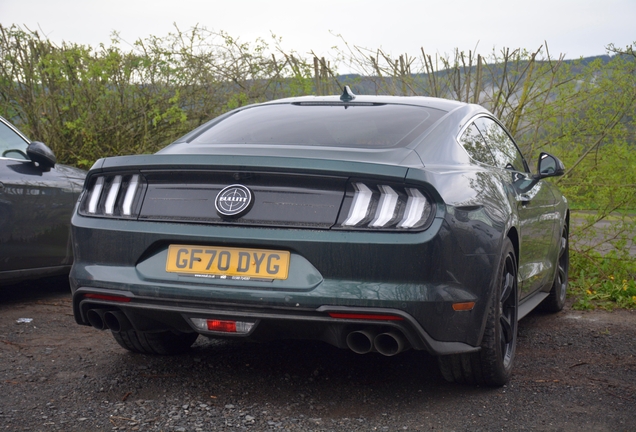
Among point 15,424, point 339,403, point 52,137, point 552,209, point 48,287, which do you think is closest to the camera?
point 15,424

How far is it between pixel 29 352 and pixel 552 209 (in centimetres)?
347

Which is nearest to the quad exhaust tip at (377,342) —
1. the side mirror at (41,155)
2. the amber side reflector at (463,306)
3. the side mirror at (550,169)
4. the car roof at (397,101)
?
the amber side reflector at (463,306)

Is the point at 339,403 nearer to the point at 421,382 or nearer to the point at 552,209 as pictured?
A: the point at 421,382

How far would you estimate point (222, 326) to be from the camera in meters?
3.18

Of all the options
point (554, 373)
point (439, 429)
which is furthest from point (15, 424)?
point (554, 373)

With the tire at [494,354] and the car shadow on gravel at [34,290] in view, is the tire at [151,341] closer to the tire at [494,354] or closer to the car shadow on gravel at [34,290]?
the tire at [494,354]

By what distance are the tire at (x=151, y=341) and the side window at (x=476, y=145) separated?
→ 5.87 ft

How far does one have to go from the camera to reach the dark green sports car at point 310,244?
296 centimetres

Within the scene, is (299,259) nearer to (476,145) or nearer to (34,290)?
(476,145)

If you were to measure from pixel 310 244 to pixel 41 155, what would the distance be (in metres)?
3.33

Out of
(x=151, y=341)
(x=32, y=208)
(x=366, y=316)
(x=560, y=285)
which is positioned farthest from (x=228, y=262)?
(x=560, y=285)

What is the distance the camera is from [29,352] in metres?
4.21

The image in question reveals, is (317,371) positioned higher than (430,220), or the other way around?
(430,220)

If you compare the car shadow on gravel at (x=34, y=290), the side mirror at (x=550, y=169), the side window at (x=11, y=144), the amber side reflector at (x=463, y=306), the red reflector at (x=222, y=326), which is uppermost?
the side window at (x=11, y=144)
